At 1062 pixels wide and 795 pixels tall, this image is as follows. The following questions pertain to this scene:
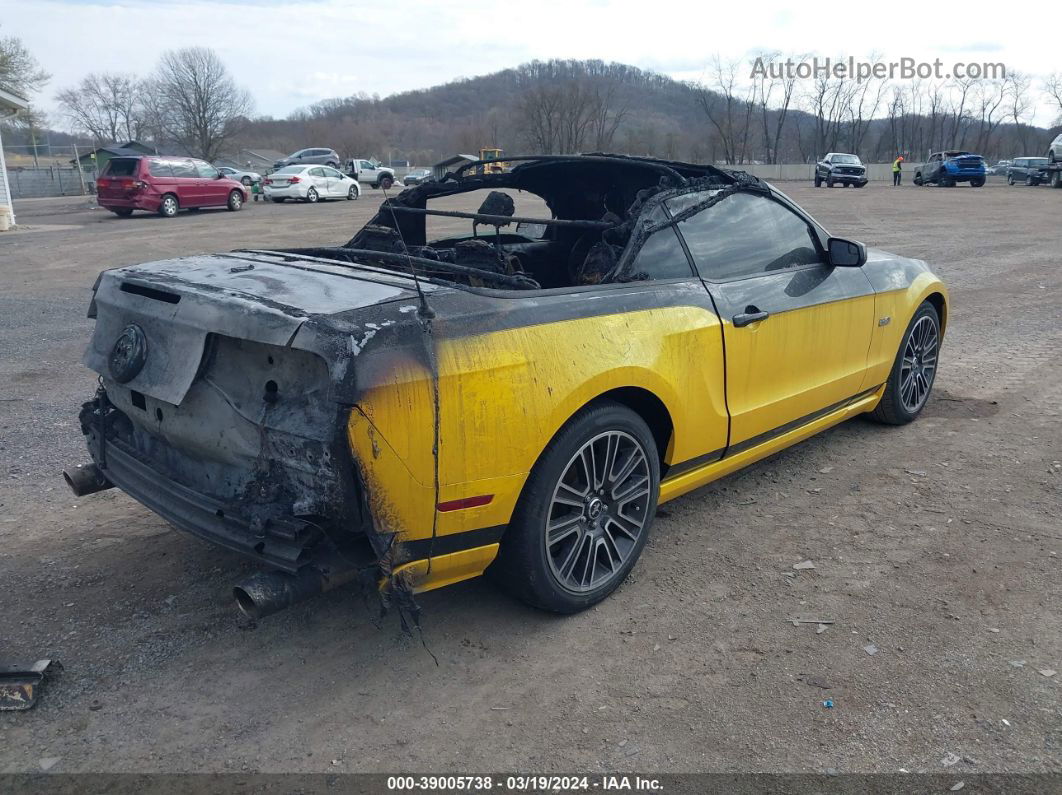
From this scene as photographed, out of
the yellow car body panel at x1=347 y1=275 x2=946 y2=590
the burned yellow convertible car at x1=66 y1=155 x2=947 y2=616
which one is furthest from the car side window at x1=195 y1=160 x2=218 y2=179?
the yellow car body panel at x1=347 y1=275 x2=946 y2=590

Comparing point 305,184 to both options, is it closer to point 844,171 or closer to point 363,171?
point 363,171

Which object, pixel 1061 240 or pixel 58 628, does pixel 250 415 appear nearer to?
pixel 58 628

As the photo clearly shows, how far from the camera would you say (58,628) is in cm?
317

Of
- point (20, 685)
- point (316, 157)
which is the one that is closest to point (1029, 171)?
point (316, 157)

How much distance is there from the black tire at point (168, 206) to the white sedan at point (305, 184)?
20.8 feet

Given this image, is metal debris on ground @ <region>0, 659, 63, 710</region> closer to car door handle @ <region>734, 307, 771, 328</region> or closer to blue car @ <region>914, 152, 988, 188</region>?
car door handle @ <region>734, 307, 771, 328</region>

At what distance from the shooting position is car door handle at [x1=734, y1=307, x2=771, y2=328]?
12.4ft

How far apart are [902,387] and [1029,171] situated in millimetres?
45003

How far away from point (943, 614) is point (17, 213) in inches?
1323

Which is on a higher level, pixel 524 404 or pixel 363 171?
pixel 363 171

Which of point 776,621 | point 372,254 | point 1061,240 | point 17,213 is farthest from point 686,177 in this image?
point 17,213

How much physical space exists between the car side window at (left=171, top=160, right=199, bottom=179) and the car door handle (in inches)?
955

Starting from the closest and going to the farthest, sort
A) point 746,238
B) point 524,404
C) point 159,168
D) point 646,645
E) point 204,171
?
point 524,404 < point 646,645 < point 746,238 < point 159,168 < point 204,171

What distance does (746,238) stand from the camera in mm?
4172
